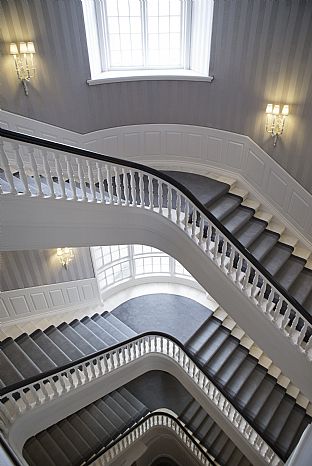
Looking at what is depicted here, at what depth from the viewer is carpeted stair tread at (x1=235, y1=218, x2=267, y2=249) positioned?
610 centimetres

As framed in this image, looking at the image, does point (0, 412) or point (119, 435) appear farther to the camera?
point (119, 435)

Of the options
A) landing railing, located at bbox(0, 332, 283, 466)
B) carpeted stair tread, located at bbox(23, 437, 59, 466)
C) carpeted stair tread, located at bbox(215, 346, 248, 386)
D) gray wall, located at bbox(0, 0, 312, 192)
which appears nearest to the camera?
landing railing, located at bbox(0, 332, 283, 466)

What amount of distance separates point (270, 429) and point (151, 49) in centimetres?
726

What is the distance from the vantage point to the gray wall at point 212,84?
5387 mm

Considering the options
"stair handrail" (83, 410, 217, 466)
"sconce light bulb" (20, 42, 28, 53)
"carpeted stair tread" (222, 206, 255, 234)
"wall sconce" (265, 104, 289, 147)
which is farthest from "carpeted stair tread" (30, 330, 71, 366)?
"wall sconce" (265, 104, 289, 147)

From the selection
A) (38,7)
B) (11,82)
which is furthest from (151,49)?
(11,82)

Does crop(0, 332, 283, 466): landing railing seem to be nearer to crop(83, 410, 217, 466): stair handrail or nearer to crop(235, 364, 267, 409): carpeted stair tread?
crop(235, 364, 267, 409): carpeted stair tread

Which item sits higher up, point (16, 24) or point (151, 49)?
point (16, 24)

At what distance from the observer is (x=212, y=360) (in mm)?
6961

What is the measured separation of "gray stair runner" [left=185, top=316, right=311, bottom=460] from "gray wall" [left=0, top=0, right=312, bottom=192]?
3.57 meters

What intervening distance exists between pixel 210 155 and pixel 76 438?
578cm

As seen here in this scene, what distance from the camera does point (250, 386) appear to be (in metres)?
6.69

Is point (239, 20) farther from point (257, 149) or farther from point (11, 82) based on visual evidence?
point (11, 82)

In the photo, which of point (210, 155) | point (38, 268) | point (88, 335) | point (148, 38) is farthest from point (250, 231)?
point (38, 268)
